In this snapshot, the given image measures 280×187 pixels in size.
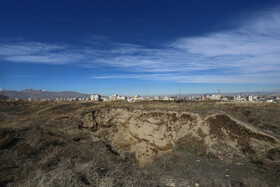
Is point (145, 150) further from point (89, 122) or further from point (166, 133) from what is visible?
point (89, 122)

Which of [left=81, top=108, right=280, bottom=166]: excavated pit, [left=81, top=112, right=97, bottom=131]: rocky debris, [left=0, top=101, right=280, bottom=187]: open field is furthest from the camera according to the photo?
[left=81, top=112, right=97, bottom=131]: rocky debris

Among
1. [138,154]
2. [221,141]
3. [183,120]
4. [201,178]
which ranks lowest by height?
[138,154]

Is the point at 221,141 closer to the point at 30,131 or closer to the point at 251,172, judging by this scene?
the point at 251,172

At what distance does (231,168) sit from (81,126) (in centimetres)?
1322

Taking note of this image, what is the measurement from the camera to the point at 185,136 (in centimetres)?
1138

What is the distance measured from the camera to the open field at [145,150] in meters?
6.72

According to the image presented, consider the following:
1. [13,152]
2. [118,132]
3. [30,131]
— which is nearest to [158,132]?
[118,132]

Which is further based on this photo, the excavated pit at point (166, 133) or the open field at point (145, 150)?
the excavated pit at point (166, 133)

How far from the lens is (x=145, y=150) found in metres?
12.6

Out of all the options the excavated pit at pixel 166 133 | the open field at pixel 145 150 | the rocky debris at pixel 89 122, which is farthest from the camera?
the rocky debris at pixel 89 122

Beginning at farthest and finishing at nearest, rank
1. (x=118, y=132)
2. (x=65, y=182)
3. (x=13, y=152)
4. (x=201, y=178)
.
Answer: (x=118, y=132) → (x=13, y=152) → (x=201, y=178) → (x=65, y=182)

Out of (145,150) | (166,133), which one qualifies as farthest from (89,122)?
(166,133)

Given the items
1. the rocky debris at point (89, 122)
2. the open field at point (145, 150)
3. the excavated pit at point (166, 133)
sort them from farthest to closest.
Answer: the rocky debris at point (89, 122) < the excavated pit at point (166, 133) < the open field at point (145, 150)

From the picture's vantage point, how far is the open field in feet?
22.1
